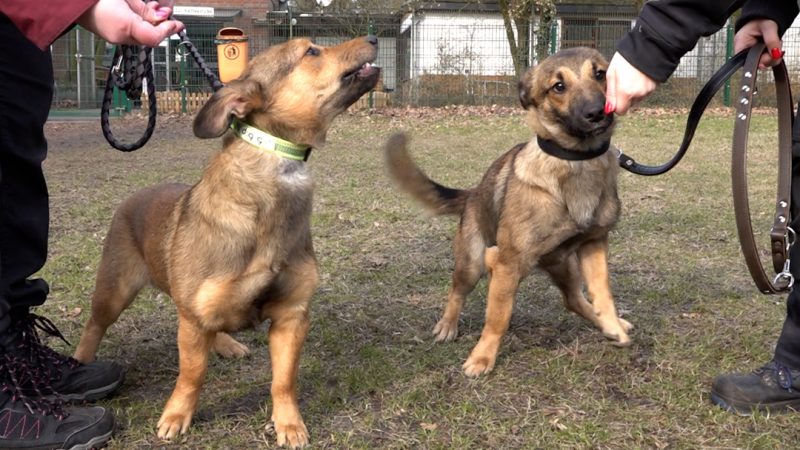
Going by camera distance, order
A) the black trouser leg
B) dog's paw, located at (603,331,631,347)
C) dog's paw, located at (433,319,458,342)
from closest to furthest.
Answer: the black trouser leg → dog's paw, located at (603,331,631,347) → dog's paw, located at (433,319,458,342)

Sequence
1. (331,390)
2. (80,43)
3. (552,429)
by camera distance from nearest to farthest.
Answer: (552,429) < (331,390) < (80,43)

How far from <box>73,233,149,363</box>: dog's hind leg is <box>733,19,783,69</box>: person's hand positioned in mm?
2743

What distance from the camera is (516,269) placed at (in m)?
3.68

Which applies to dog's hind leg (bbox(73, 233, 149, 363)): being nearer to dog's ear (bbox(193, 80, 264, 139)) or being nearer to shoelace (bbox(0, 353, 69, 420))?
shoelace (bbox(0, 353, 69, 420))

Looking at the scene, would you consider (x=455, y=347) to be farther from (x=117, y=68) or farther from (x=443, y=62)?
(x=443, y=62)

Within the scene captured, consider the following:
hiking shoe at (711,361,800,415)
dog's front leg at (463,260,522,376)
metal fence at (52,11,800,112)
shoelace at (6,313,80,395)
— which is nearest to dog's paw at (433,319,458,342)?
dog's front leg at (463,260,522,376)

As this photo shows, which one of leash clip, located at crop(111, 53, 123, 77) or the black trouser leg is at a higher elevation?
leash clip, located at crop(111, 53, 123, 77)

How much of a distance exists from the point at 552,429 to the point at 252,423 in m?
1.21

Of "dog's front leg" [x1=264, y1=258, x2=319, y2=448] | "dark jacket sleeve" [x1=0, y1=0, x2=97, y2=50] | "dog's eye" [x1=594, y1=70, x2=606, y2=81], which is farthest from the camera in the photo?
"dog's eye" [x1=594, y1=70, x2=606, y2=81]

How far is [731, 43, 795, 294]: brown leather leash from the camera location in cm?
268

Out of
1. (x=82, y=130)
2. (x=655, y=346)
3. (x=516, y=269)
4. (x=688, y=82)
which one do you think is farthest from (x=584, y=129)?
(x=688, y=82)

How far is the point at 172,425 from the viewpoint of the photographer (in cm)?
295

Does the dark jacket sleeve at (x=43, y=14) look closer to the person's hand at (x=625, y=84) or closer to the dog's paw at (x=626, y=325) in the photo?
the person's hand at (x=625, y=84)

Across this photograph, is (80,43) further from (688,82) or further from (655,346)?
(655,346)
